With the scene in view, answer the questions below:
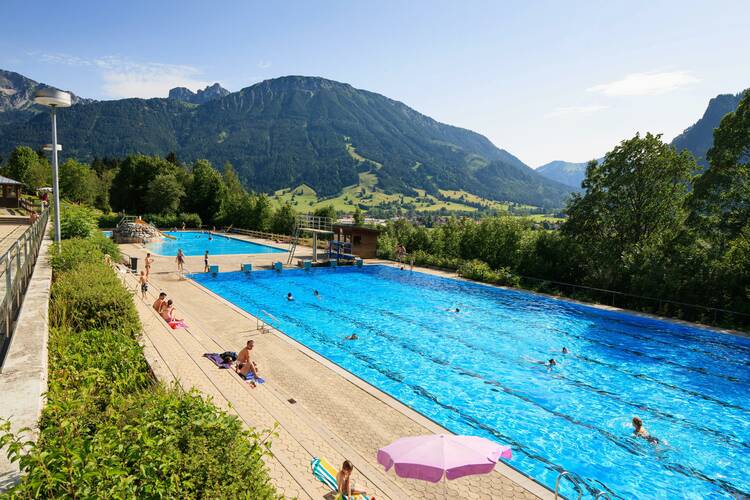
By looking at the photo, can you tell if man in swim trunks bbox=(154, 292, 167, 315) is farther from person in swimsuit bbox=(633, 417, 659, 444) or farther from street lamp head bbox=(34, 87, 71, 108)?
person in swimsuit bbox=(633, 417, 659, 444)

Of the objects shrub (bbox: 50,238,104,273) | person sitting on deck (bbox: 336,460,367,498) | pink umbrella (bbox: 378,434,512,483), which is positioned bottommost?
person sitting on deck (bbox: 336,460,367,498)

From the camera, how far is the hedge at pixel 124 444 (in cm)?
339

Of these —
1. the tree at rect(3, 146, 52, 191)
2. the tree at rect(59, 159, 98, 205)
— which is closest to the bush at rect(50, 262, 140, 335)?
the tree at rect(3, 146, 52, 191)

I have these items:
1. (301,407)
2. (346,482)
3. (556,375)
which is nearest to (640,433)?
(556,375)

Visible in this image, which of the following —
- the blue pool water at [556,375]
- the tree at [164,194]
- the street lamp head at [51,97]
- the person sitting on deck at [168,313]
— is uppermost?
the street lamp head at [51,97]

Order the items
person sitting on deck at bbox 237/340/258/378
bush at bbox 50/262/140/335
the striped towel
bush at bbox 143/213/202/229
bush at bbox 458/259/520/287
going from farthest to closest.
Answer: bush at bbox 143/213/202/229
bush at bbox 458/259/520/287
person sitting on deck at bbox 237/340/258/378
bush at bbox 50/262/140/335
the striped towel

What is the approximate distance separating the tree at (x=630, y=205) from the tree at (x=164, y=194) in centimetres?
5754

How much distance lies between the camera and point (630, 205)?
80.9ft

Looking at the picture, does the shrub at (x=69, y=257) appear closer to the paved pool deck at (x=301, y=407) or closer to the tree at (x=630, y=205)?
the paved pool deck at (x=301, y=407)

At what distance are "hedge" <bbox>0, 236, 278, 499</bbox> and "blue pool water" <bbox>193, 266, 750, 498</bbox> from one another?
609 centimetres

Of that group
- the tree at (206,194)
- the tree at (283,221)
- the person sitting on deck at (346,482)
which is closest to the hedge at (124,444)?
the person sitting on deck at (346,482)

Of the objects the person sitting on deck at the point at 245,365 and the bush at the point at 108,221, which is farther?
the bush at the point at 108,221

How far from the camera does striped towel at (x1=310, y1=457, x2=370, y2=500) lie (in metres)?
6.58

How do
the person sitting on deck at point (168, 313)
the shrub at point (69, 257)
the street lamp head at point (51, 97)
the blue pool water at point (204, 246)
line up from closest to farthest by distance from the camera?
the street lamp head at point (51, 97) < the shrub at point (69, 257) < the person sitting on deck at point (168, 313) < the blue pool water at point (204, 246)
